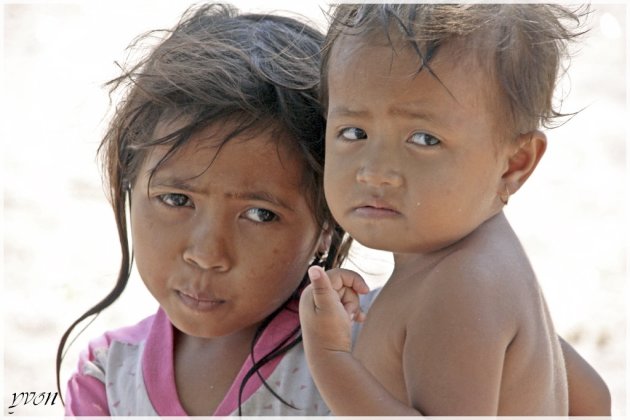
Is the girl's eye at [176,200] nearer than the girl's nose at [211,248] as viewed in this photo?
No

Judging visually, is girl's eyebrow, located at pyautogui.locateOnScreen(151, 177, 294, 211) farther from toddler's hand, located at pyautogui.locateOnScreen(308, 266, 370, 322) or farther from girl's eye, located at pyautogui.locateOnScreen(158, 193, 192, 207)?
toddler's hand, located at pyautogui.locateOnScreen(308, 266, 370, 322)

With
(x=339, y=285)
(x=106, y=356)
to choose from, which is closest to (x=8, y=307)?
(x=106, y=356)

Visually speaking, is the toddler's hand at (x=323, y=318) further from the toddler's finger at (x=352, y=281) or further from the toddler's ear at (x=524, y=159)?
the toddler's ear at (x=524, y=159)

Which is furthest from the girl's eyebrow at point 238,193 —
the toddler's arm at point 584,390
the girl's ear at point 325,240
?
the toddler's arm at point 584,390

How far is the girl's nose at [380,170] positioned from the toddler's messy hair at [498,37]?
0.55 feet

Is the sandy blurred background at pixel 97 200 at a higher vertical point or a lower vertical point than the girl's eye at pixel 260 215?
Result: higher

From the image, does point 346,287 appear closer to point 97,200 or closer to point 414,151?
point 414,151

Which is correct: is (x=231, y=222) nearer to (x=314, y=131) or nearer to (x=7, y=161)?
(x=314, y=131)

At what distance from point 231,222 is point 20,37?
3954 millimetres

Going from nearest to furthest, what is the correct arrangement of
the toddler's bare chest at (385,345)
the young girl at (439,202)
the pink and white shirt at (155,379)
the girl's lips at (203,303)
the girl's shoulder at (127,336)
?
the young girl at (439,202), the toddler's bare chest at (385,345), the girl's lips at (203,303), the pink and white shirt at (155,379), the girl's shoulder at (127,336)

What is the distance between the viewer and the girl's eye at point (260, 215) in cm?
239

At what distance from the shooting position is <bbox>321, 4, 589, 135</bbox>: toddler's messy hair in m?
1.92

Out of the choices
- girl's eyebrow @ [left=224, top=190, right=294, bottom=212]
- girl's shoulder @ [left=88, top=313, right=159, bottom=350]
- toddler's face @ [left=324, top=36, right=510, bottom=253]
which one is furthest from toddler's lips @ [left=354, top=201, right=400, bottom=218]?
girl's shoulder @ [left=88, top=313, right=159, bottom=350]

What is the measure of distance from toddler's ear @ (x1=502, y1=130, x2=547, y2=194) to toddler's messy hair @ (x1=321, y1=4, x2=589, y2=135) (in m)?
0.02
